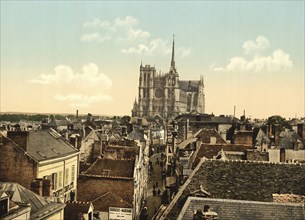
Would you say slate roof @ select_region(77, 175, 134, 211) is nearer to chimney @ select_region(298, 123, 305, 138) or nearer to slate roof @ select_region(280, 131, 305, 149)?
slate roof @ select_region(280, 131, 305, 149)

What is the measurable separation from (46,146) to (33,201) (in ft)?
43.5

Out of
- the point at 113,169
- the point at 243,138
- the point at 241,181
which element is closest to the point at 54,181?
the point at 113,169

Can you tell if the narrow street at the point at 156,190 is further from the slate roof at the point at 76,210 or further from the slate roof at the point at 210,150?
the slate roof at the point at 76,210

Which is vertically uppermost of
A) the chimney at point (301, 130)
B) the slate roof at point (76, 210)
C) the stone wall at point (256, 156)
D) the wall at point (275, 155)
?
the chimney at point (301, 130)

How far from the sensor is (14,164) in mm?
31656

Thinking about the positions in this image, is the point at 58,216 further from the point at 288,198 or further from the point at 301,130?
the point at 301,130

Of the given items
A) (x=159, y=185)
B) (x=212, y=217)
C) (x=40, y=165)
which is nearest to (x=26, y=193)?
(x=40, y=165)

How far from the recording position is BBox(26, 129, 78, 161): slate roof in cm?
3367

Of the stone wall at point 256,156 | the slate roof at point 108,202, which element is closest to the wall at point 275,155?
the stone wall at point 256,156

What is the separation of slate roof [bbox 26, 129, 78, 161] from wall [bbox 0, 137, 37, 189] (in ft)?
2.70

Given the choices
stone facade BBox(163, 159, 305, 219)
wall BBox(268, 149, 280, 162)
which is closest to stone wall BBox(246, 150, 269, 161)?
wall BBox(268, 149, 280, 162)

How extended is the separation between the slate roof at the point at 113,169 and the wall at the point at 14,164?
7.77 m

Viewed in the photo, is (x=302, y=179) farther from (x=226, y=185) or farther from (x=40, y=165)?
(x=40, y=165)

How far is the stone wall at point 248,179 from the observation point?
2192 centimetres
